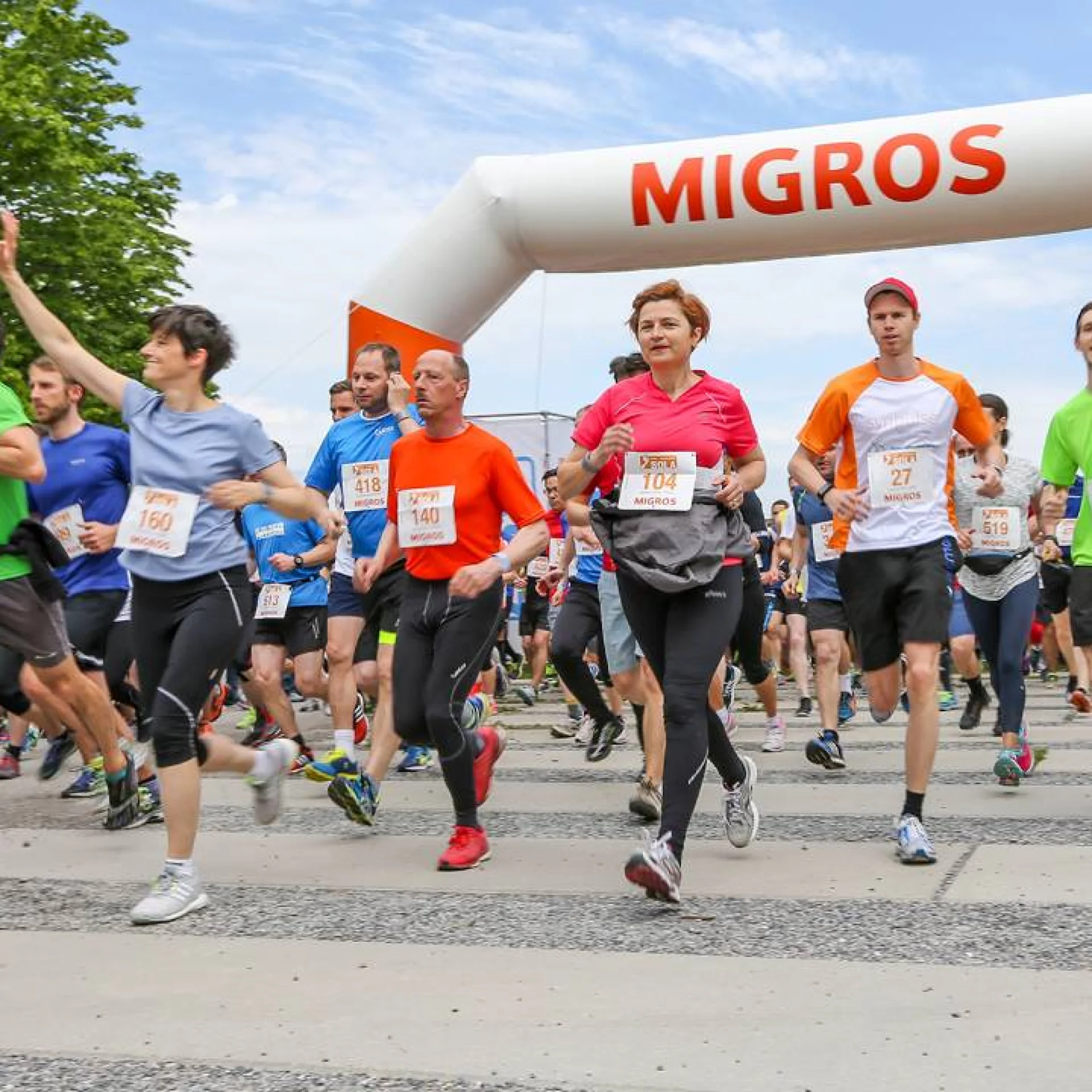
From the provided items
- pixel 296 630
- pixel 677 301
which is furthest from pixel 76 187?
pixel 677 301

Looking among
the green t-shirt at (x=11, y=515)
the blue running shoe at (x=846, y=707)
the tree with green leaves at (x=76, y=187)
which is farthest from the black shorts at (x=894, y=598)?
the tree with green leaves at (x=76, y=187)

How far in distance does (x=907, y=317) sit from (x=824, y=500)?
2.27ft

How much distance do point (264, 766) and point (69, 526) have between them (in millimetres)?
2196

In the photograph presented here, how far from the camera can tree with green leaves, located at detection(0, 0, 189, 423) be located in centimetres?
2742

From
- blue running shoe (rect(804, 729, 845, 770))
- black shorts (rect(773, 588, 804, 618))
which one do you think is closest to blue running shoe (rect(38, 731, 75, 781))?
blue running shoe (rect(804, 729, 845, 770))

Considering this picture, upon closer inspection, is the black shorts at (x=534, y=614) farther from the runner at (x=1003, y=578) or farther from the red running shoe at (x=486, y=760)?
the red running shoe at (x=486, y=760)

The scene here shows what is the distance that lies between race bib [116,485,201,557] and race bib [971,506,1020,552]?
448cm

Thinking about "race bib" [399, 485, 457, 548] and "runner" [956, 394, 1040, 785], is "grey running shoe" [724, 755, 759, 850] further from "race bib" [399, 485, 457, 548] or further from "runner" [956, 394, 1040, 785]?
"runner" [956, 394, 1040, 785]

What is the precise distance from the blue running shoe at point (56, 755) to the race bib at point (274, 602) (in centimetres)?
125

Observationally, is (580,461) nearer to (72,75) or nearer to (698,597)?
(698,597)

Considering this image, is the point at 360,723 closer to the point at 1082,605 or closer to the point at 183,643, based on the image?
the point at 183,643

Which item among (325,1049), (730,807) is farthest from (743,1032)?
(730,807)

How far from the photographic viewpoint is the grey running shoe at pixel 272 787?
5.38m

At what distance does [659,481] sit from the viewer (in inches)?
193
